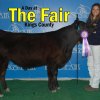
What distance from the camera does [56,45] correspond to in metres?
6.46

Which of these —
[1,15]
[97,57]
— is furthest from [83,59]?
[1,15]

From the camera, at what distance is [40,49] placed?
643 centimetres

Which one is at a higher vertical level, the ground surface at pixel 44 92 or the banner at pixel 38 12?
the banner at pixel 38 12

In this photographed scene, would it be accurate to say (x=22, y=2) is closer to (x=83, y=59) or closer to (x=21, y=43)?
(x=21, y=43)

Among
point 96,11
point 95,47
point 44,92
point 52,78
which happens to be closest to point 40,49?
point 52,78

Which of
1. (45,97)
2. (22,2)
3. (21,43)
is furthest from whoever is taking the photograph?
(22,2)

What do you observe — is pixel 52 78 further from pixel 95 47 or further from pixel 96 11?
pixel 96 11

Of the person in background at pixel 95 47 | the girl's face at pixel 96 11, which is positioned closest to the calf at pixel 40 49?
the person in background at pixel 95 47

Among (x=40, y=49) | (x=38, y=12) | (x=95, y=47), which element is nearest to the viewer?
(x=40, y=49)

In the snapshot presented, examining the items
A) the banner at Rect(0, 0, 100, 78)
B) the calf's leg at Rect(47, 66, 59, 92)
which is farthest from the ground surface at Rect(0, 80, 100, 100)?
the banner at Rect(0, 0, 100, 78)

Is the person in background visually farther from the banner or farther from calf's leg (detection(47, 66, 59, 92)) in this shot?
the banner

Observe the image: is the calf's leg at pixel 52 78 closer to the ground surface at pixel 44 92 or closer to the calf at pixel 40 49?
the calf at pixel 40 49

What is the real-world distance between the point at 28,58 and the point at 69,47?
2.90 ft

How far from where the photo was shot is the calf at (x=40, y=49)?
21.1ft
